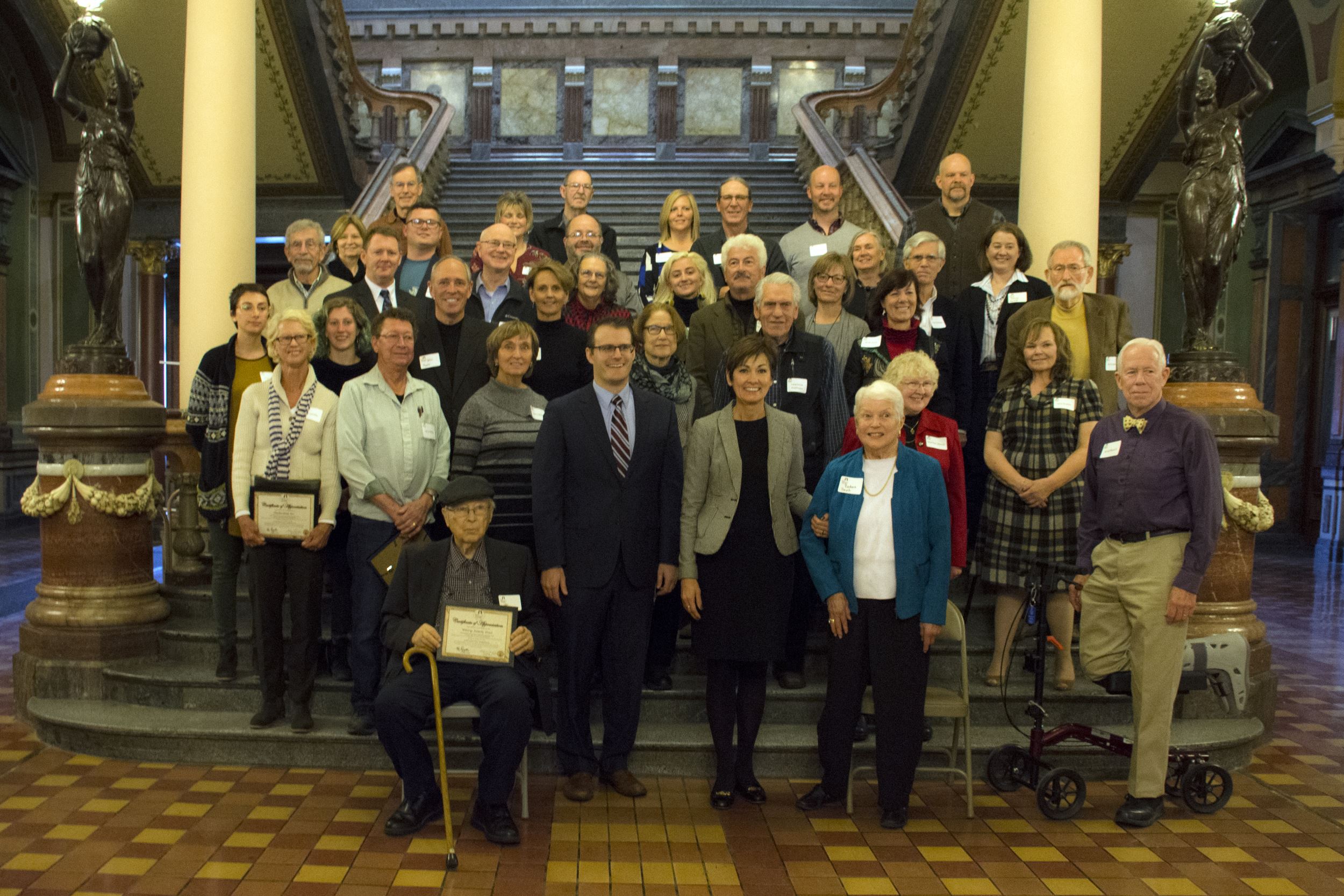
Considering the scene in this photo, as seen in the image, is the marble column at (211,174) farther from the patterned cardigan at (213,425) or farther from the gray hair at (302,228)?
the patterned cardigan at (213,425)

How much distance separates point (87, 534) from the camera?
17.5 feet

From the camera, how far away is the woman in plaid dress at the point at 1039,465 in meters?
4.62

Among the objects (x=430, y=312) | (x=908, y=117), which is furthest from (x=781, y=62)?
(x=430, y=312)

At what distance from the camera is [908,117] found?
34.9 feet

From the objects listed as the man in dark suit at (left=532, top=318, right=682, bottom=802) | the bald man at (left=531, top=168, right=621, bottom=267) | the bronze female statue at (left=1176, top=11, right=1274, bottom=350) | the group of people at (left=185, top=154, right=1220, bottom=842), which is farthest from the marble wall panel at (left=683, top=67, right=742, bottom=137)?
the man in dark suit at (left=532, top=318, right=682, bottom=802)

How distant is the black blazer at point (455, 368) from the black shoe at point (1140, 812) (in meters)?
3.03

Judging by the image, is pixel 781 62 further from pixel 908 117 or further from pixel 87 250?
pixel 87 250

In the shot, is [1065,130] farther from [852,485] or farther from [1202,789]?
[1202,789]

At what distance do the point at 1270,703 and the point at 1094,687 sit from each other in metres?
1.07

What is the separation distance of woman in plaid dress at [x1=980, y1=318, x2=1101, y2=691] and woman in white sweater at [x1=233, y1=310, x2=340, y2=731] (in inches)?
110

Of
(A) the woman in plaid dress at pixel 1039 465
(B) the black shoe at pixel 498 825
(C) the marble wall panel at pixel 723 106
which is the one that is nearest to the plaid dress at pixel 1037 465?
(A) the woman in plaid dress at pixel 1039 465

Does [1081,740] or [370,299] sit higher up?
[370,299]

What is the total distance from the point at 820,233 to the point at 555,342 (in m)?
1.81

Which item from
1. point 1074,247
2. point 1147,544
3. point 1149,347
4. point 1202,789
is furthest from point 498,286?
point 1202,789
